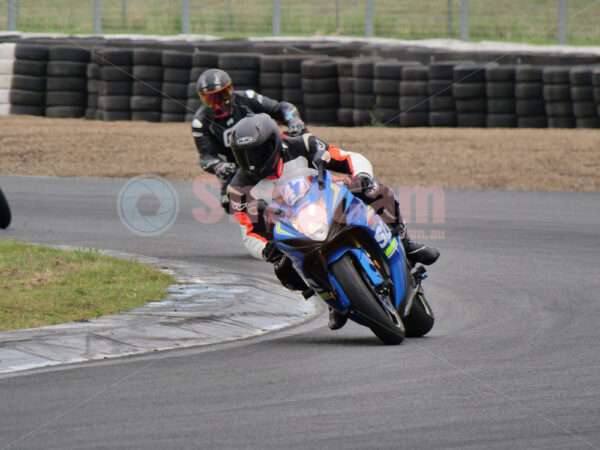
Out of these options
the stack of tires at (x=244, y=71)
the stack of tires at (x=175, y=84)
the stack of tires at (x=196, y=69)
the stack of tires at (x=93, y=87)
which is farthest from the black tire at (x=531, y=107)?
the stack of tires at (x=93, y=87)

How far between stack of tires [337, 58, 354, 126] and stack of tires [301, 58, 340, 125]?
96 millimetres

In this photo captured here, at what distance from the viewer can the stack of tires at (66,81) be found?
19875 mm

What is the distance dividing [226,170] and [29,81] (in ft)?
41.4

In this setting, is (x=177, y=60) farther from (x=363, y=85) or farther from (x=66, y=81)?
(x=363, y=85)

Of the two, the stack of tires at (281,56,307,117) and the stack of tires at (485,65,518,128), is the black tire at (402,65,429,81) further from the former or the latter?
the stack of tires at (281,56,307,117)

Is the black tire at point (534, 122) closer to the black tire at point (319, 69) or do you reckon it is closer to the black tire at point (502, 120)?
the black tire at point (502, 120)

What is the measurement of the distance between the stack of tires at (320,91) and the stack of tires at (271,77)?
0.49m

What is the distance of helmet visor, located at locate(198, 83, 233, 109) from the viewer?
9.84m

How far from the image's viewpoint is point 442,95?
61.2 ft

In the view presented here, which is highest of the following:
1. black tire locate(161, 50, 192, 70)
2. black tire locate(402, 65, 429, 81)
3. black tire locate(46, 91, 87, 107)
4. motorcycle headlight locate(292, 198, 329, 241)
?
black tire locate(161, 50, 192, 70)

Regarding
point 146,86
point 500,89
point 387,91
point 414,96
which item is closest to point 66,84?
point 146,86

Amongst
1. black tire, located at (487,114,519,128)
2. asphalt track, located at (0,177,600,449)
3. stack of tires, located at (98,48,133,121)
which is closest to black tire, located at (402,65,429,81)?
black tire, located at (487,114,519,128)

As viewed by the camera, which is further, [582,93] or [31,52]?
[31,52]

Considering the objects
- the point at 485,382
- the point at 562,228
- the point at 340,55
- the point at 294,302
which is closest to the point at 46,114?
the point at 340,55
